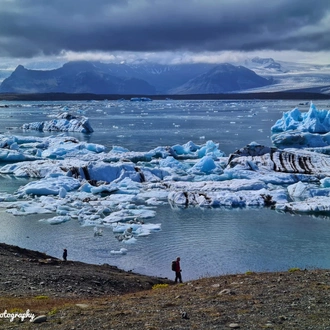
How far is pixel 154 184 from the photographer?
74.8ft

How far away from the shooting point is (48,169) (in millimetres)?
26266

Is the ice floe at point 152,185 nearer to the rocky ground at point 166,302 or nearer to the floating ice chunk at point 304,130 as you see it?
Answer: the rocky ground at point 166,302

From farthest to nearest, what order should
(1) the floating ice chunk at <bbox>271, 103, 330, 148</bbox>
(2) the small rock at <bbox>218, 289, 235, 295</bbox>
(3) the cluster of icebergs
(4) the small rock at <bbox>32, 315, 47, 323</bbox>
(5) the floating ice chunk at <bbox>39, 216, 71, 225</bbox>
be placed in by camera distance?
(1) the floating ice chunk at <bbox>271, 103, 330, 148</bbox> → (3) the cluster of icebergs → (5) the floating ice chunk at <bbox>39, 216, 71, 225</bbox> → (2) the small rock at <bbox>218, 289, 235, 295</bbox> → (4) the small rock at <bbox>32, 315, 47, 323</bbox>

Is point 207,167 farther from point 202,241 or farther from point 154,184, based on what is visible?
point 202,241

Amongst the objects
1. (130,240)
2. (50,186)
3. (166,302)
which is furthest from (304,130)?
(166,302)

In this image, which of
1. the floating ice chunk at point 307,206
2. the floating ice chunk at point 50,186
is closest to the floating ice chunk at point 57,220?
the floating ice chunk at point 50,186

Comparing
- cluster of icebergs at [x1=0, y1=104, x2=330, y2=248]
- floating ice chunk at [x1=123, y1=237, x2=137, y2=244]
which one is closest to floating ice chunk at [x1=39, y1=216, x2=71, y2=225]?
cluster of icebergs at [x1=0, y1=104, x2=330, y2=248]

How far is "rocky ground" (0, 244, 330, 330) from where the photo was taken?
5.96 metres

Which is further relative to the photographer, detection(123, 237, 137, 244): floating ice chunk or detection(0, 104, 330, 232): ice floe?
detection(0, 104, 330, 232): ice floe

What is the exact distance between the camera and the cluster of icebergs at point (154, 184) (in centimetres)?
Result: 1864

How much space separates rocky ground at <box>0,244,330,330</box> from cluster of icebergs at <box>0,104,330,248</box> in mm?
6184

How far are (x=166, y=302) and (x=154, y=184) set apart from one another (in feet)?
51.6

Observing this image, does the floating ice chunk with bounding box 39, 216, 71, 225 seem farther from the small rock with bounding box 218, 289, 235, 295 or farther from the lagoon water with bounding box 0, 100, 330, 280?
the small rock with bounding box 218, 289, 235, 295

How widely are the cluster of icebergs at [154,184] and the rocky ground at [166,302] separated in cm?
618
